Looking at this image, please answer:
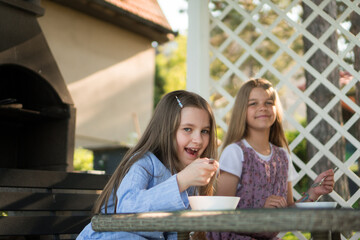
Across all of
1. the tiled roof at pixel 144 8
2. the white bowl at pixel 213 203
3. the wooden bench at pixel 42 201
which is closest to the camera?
the white bowl at pixel 213 203

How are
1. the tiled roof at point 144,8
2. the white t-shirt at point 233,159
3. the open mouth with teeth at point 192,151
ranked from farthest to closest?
the tiled roof at point 144,8
the white t-shirt at point 233,159
the open mouth with teeth at point 192,151

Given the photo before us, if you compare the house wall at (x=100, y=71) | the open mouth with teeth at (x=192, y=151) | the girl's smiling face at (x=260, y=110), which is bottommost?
the open mouth with teeth at (x=192, y=151)

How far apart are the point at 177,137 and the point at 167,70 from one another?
50.0 ft

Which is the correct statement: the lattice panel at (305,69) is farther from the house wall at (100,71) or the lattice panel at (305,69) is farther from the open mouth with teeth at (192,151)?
the house wall at (100,71)

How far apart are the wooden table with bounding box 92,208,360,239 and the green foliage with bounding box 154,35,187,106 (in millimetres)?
12732

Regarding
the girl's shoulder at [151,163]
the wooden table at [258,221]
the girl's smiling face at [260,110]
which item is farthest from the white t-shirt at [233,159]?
the wooden table at [258,221]

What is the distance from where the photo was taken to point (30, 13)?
115 inches

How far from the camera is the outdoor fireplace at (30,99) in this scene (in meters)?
2.74

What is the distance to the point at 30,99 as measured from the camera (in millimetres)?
3193

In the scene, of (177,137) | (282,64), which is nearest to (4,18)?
(177,137)

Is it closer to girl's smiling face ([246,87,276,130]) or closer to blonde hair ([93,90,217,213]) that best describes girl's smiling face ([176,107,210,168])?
blonde hair ([93,90,217,213])

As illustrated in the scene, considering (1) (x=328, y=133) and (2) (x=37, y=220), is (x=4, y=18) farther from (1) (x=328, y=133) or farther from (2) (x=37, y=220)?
(1) (x=328, y=133)

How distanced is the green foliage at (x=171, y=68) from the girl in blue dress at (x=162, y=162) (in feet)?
39.4

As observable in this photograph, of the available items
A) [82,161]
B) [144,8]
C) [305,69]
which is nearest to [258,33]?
[144,8]
